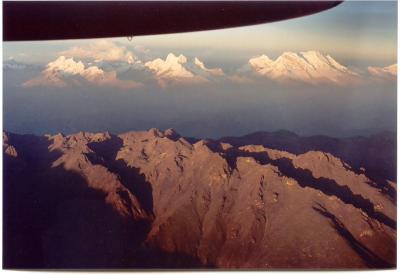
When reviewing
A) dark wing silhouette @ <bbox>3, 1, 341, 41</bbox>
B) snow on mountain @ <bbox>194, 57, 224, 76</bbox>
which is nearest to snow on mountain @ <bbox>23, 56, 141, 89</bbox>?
dark wing silhouette @ <bbox>3, 1, 341, 41</bbox>

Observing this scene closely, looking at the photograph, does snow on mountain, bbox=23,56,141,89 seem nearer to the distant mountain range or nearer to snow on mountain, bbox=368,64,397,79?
the distant mountain range

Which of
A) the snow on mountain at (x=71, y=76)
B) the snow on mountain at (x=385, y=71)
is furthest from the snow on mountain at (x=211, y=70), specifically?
the snow on mountain at (x=385, y=71)

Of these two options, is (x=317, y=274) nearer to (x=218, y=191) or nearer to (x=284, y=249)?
(x=284, y=249)

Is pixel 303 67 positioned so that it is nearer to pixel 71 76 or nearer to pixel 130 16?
pixel 130 16

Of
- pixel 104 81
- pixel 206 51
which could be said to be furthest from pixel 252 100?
pixel 104 81

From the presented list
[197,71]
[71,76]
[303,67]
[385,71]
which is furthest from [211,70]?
[385,71]

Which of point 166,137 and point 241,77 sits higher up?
point 241,77

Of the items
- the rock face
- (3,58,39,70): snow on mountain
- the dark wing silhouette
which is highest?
the dark wing silhouette

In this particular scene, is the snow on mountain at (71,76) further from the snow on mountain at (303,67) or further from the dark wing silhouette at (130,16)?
the snow on mountain at (303,67)
